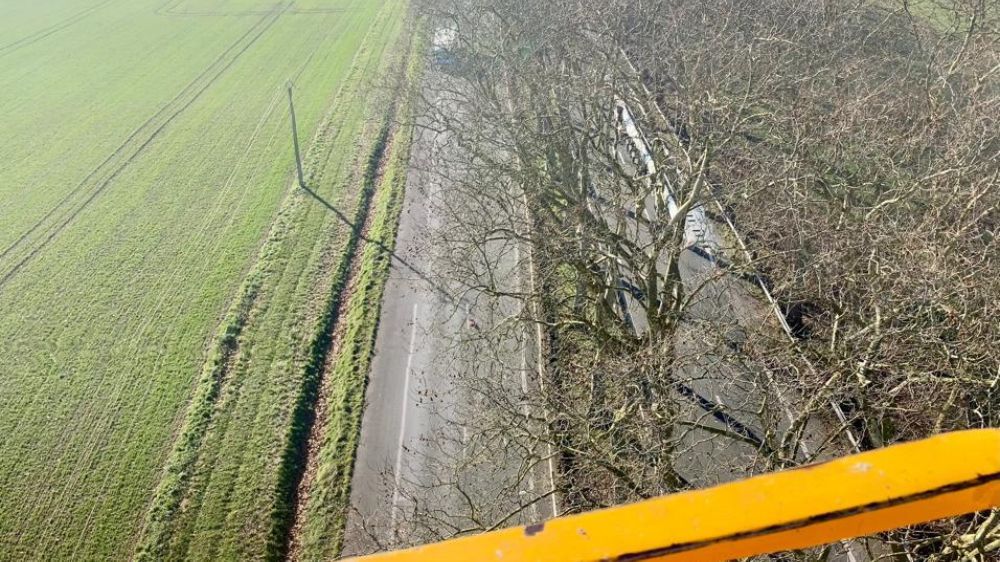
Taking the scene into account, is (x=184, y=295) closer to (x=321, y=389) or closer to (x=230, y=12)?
(x=321, y=389)

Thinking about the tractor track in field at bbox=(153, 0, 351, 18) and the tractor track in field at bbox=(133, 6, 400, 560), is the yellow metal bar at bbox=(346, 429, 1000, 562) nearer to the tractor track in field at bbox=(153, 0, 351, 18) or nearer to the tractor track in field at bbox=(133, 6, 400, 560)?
the tractor track in field at bbox=(133, 6, 400, 560)

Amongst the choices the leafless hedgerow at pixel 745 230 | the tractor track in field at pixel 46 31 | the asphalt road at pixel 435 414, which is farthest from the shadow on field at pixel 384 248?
the tractor track in field at pixel 46 31

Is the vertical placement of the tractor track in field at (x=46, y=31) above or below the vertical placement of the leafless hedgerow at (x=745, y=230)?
above

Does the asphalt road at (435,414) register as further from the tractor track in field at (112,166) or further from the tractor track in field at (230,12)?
the tractor track in field at (230,12)

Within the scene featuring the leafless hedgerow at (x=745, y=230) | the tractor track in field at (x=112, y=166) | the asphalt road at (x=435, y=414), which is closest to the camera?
the leafless hedgerow at (x=745, y=230)

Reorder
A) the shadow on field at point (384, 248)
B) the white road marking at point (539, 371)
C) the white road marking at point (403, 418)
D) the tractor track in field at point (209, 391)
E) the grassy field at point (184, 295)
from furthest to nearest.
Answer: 1. the shadow on field at point (384, 248)
2. the grassy field at point (184, 295)
3. the tractor track in field at point (209, 391)
4. the white road marking at point (403, 418)
5. the white road marking at point (539, 371)

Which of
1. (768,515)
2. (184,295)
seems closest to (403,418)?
(184,295)

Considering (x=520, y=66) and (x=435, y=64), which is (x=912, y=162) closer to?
(x=520, y=66)
